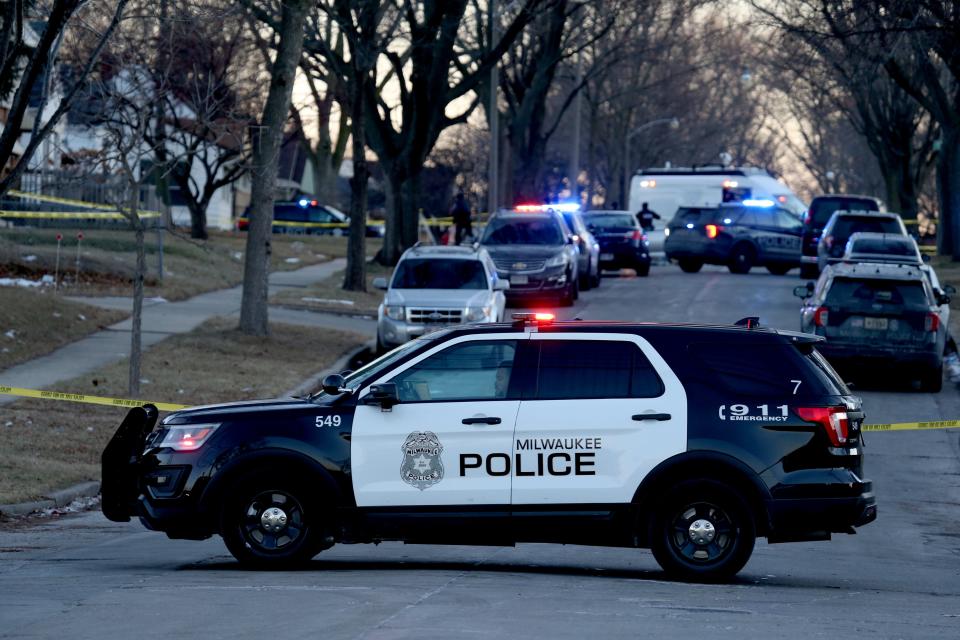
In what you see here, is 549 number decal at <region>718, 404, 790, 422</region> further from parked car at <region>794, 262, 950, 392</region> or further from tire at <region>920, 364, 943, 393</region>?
tire at <region>920, 364, 943, 393</region>

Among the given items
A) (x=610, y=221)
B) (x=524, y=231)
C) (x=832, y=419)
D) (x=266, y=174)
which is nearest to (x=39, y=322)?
(x=266, y=174)

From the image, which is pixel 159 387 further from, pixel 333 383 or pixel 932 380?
pixel 932 380

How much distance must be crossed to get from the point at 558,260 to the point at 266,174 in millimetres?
8140

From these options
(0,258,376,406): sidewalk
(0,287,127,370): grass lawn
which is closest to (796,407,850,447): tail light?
(0,258,376,406): sidewalk

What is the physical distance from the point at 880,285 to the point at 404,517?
12955mm

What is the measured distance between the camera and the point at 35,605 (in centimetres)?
875

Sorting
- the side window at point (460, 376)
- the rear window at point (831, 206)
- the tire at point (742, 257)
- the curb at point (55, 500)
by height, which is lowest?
the curb at point (55, 500)

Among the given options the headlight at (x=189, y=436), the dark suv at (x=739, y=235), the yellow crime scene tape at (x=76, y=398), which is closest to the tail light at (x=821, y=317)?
the yellow crime scene tape at (x=76, y=398)

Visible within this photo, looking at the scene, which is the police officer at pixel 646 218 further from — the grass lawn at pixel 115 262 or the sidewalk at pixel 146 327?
the sidewalk at pixel 146 327

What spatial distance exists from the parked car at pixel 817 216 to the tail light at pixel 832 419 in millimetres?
26662

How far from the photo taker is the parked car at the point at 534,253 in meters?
30.3

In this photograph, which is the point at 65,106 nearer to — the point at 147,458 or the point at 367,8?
the point at 147,458

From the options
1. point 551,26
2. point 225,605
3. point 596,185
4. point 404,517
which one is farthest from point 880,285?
point 596,185

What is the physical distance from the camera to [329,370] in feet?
72.8
